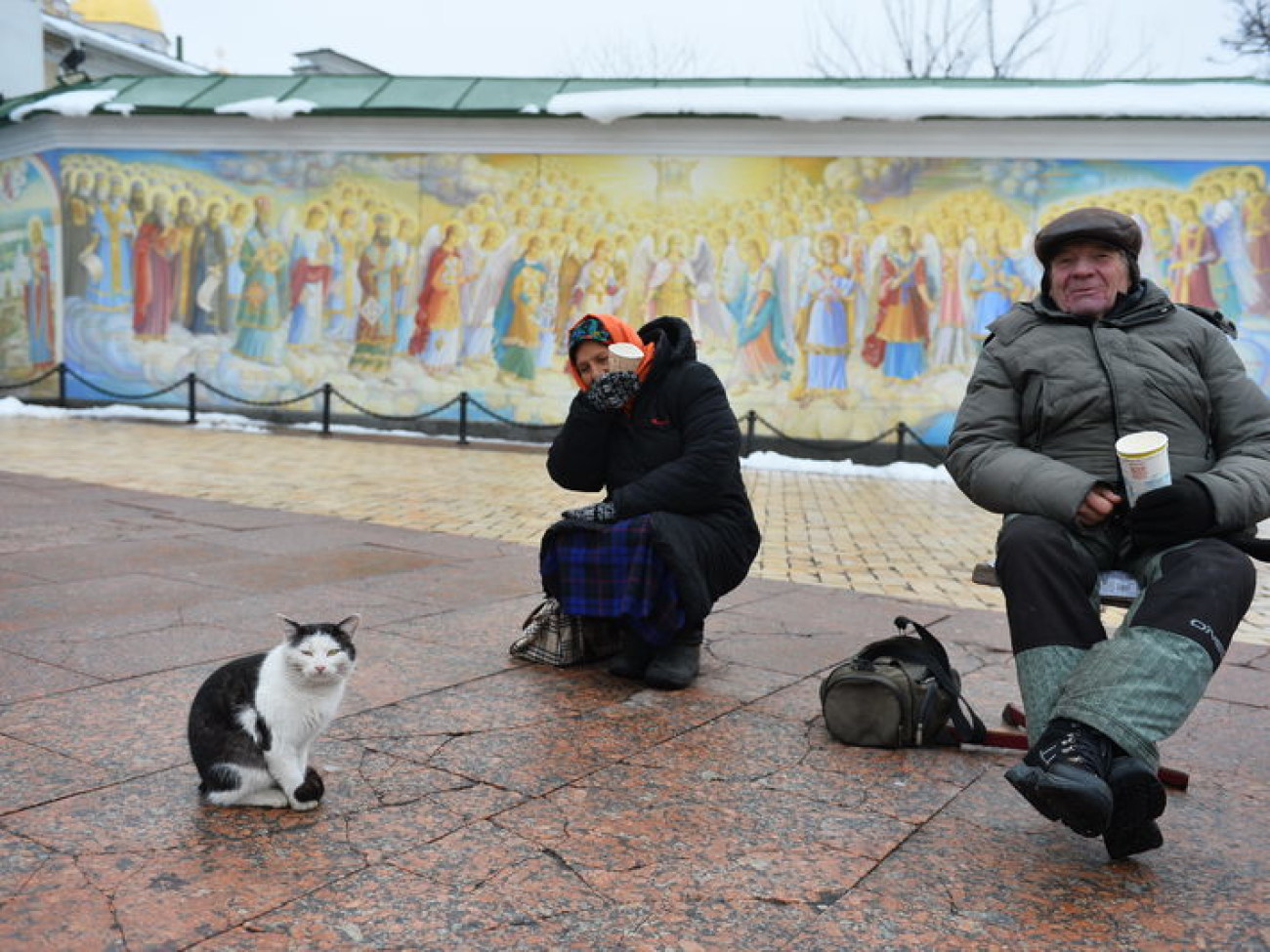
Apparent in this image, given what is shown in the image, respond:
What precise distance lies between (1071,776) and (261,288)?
17.2m

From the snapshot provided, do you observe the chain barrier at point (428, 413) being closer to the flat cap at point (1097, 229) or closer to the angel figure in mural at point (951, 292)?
the angel figure in mural at point (951, 292)

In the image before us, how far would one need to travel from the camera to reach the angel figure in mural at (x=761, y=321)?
1605cm

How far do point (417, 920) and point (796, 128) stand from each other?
15207 mm

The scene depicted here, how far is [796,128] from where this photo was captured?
1593cm

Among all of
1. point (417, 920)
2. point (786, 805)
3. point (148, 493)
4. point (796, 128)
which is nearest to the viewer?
point (417, 920)

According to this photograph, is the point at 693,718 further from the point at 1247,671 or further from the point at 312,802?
the point at 1247,671

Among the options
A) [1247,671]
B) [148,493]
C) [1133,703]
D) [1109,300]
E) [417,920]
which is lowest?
[148,493]

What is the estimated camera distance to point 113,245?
18219 millimetres

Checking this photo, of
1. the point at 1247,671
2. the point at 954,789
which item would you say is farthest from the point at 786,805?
the point at 1247,671

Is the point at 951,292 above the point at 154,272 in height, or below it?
above

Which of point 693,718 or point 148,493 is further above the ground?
point 693,718

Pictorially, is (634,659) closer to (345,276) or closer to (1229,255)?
(1229,255)

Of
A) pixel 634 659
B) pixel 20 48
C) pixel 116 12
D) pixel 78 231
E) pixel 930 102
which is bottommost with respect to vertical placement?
pixel 634 659

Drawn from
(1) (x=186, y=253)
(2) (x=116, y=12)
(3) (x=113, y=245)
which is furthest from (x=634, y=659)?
(2) (x=116, y=12)
